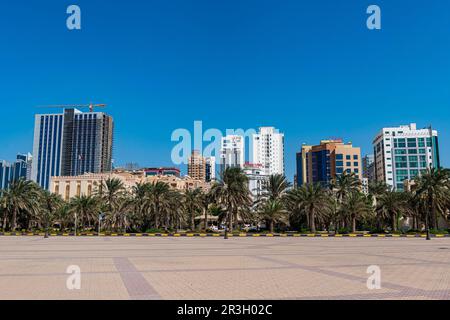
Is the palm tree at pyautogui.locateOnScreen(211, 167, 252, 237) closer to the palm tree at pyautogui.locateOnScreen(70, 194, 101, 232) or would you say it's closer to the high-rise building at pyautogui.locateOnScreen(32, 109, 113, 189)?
the palm tree at pyautogui.locateOnScreen(70, 194, 101, 232)

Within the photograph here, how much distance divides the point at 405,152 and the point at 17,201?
11934cm

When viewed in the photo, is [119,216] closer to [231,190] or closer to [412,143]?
[231,190]

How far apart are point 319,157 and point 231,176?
391ft

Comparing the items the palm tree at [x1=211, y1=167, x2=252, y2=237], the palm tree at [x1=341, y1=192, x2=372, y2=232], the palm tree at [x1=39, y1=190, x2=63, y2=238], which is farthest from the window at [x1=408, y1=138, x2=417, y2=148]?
the palm tree at [x1=39, y1=190, x2=63, y2=238]

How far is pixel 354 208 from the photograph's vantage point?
51.4 metres

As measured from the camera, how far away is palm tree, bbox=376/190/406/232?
50.5 m

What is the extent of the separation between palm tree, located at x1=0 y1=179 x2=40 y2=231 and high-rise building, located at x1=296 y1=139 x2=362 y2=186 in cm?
9397

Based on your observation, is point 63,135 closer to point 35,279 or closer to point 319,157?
point 319,157

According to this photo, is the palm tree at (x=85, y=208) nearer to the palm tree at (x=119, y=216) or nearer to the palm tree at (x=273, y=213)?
the palm tree at (x=119, y=216)

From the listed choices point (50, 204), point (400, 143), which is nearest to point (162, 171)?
point (400, 143)

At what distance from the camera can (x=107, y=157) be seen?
639ft

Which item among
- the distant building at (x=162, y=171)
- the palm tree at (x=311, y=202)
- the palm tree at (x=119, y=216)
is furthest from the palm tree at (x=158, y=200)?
the distant building at (x=162, y=171)

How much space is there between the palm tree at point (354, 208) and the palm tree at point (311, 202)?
2873 mm
